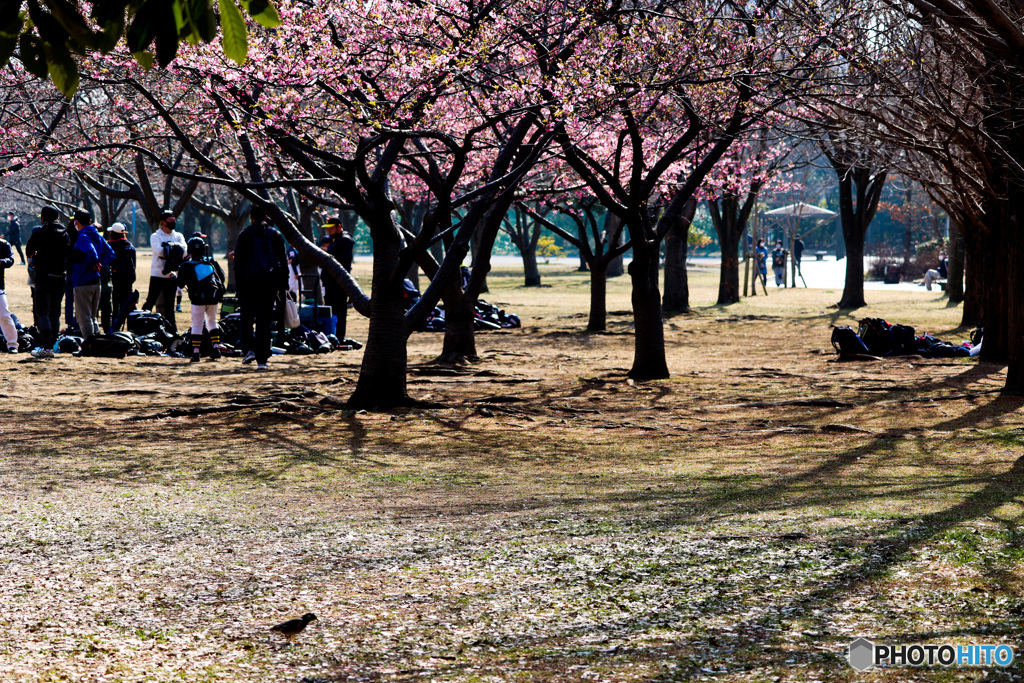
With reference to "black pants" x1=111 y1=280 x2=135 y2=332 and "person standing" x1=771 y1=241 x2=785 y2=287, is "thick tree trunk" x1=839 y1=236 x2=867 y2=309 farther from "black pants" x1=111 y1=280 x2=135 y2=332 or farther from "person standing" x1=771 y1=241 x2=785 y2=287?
"black pants" x1=111 y1=280 x2=135 y2=332

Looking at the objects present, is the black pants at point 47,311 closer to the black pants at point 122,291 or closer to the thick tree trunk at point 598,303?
the black pants at point 122,291

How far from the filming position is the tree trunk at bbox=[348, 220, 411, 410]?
10.6 meters

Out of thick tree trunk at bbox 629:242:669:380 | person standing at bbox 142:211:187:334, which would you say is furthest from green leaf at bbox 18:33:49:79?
person standing at bbox 142:211:187:334

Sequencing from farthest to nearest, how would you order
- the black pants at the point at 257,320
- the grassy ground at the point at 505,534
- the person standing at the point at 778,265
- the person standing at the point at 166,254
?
the person standing at the point at 778,265 < the person standing at the point at 166,254 < the black pants at the point at 257,320 < the grassy ground at the point at 505,534

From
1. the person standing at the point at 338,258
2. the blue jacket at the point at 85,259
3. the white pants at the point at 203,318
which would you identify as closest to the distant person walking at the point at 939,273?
the person standing at the point at 338,258

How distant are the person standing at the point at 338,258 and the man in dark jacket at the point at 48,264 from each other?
3785 millimetres

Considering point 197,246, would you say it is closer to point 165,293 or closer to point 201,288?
point 201,288

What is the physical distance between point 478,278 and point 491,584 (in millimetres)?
10992

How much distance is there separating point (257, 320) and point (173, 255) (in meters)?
3.29

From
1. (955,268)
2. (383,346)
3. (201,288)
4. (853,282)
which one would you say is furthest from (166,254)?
(955,268)

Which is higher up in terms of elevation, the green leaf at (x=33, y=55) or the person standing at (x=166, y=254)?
the green leaf at (x=33, y=55)

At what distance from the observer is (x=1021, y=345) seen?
10781mm

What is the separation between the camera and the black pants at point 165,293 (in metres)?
16.9

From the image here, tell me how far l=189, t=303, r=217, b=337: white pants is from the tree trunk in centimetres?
523
